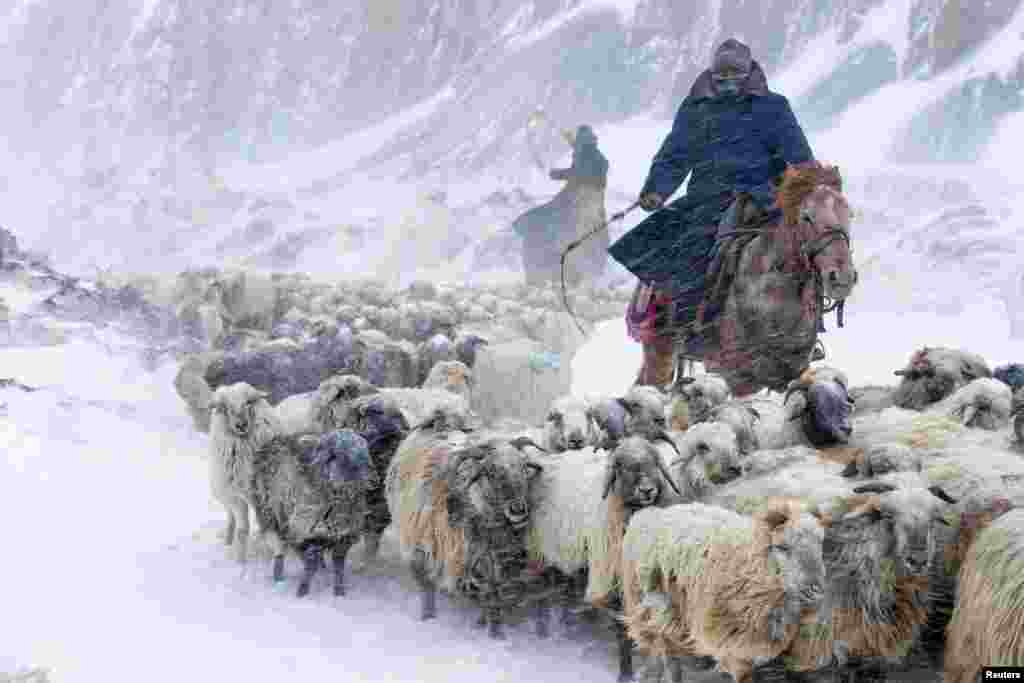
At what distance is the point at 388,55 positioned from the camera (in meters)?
36.8

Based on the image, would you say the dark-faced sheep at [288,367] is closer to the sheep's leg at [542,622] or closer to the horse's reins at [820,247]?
the horse's reins at [820,247]

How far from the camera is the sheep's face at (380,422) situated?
232 inches

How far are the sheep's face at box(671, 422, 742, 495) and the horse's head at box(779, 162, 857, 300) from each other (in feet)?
5.69

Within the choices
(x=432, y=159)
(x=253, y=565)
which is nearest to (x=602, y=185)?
(x=432, y=159)

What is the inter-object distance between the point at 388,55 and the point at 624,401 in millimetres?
33557

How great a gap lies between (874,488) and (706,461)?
1113mm

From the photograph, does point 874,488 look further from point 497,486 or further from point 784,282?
point 784,282

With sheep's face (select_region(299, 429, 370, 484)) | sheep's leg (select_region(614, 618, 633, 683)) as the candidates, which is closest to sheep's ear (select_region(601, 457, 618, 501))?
sheep's leg (select_region(614, 618, 633, 683))

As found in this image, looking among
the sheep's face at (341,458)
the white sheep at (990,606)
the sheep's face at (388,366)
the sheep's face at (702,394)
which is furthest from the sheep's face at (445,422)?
the sheep's face at (388,366)

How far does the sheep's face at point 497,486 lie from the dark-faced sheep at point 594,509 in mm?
107

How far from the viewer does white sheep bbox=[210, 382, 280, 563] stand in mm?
5965

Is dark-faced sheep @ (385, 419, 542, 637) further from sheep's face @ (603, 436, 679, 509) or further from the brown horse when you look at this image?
the brown horse

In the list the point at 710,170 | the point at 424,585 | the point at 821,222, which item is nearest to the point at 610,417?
the point at 424,585

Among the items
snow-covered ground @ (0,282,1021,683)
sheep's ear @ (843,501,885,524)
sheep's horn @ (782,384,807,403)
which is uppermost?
sheep's horn @ (782,384,807,403)
